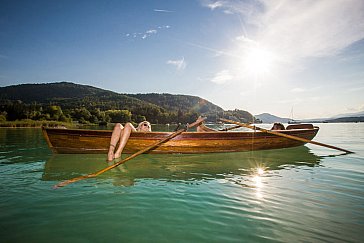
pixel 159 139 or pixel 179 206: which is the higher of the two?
pixel 159 139

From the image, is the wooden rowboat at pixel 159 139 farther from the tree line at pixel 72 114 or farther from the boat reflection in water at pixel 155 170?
the tree line at pixel 72 114

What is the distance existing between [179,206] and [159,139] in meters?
4.61

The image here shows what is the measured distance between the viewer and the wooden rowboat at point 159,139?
25.8 feet

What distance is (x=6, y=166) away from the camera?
6223mm

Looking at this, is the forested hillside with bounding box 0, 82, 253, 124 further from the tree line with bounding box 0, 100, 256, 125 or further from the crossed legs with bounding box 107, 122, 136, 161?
the crossed legs with bounding box 107, 122, 136, 161

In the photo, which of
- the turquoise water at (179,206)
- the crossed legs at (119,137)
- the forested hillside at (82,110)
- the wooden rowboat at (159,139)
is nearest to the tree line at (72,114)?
the forested hillside at (82,110)

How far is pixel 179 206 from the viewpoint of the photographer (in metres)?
3.50

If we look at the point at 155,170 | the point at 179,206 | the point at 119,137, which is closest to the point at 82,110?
the point at 119,137

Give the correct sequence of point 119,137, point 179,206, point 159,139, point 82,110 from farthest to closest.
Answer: point 82,110 < point 159,139 < point 119,137 < point 179,206

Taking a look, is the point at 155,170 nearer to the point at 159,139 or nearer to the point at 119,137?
the point at 159,139

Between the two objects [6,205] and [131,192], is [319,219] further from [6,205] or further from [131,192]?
[6,205]

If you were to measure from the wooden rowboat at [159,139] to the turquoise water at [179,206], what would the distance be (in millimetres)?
1921

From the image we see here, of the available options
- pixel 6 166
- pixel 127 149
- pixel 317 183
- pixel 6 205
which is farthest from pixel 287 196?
pixel 6 166

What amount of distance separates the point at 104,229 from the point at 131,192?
1.41 meters
